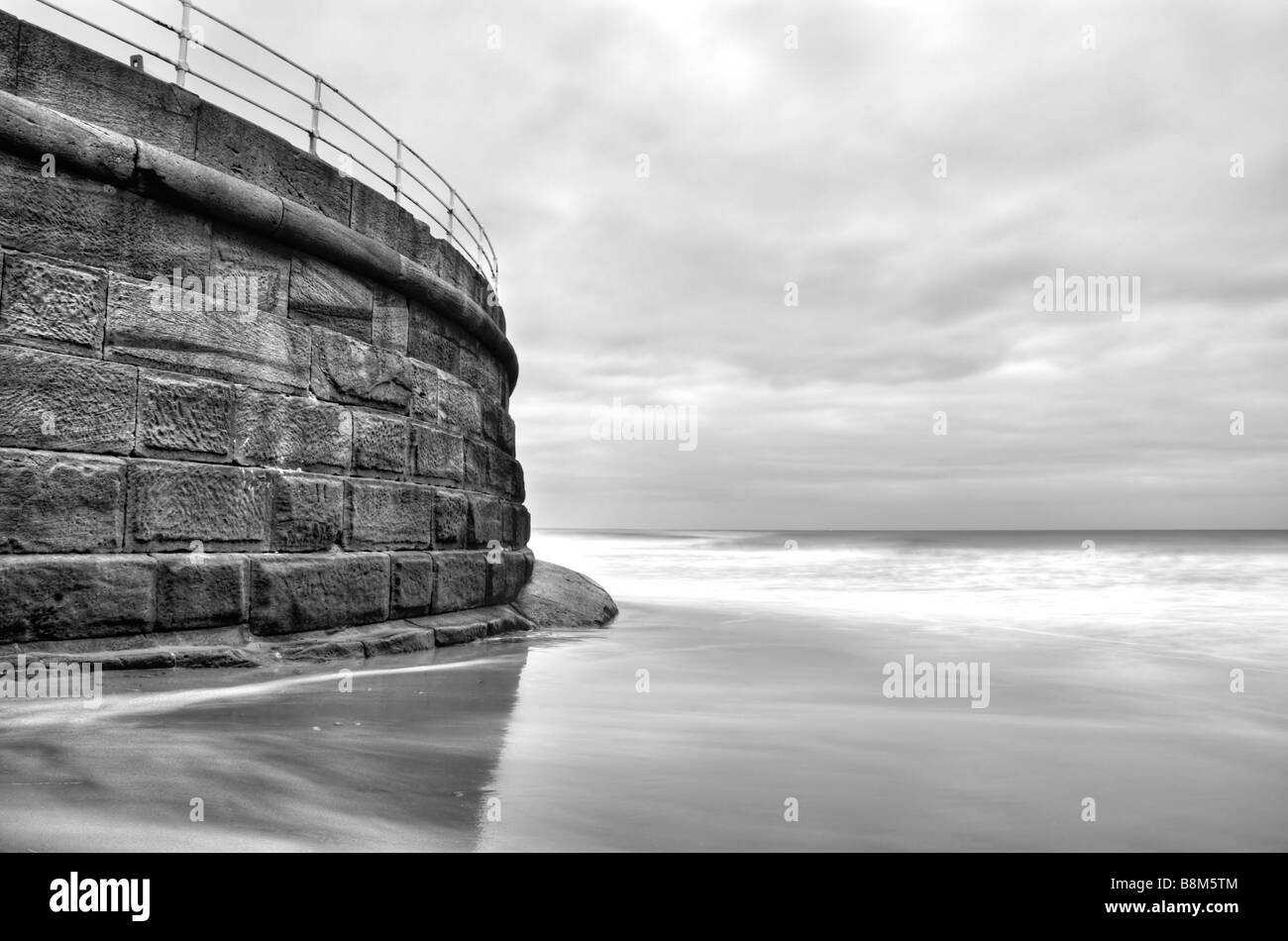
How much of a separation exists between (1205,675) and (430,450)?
6067 millimetres

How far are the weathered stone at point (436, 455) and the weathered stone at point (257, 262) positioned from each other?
142 centimetres

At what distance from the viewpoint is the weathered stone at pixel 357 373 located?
6152 millimetres

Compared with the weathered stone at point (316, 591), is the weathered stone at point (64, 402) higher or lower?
higher

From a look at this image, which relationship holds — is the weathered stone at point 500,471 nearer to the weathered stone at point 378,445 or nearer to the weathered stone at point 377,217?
the weathered stone at point 378,445

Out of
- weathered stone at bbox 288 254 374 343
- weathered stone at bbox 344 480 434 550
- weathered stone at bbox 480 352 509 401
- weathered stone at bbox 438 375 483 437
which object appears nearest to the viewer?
weathered stone at bbox 288 254 374 343

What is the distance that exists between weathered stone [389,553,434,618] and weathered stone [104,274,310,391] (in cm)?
147

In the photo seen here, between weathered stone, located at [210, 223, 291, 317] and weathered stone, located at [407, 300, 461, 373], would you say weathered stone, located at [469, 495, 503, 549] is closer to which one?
weathered stone, located at [407, 300, 461, 373]

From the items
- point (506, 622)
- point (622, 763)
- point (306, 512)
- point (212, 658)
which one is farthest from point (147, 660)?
point (506, 622)

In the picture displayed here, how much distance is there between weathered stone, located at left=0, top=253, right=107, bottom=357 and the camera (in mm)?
4680

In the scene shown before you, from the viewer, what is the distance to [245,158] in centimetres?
580

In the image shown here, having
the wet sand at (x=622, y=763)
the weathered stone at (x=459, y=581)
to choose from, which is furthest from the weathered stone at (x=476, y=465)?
the wet sand at (x=622, y=763)

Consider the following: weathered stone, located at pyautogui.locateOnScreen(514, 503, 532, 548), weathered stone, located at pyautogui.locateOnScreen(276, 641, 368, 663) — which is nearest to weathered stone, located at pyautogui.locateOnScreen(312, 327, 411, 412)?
weathered stone, located at pyautogui.locateOnScreen(276, 641, 368, 663)

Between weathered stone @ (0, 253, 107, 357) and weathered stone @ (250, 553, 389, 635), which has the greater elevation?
weathered stone @ (0, 253, 107, 357)

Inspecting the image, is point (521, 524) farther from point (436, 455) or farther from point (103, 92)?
point (103, 92)
